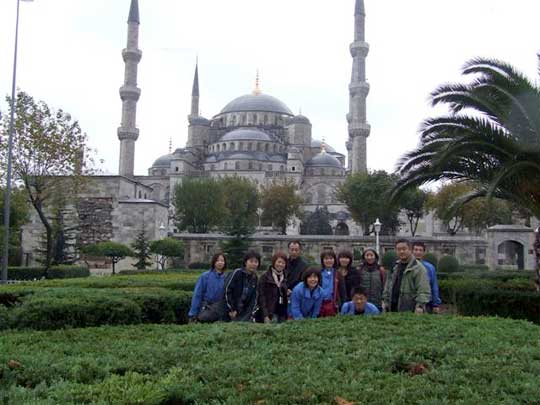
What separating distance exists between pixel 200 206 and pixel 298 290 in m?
35.6

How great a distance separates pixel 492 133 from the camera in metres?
10.7

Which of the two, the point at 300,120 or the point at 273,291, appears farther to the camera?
the point at 300,120

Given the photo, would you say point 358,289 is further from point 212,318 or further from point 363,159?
point 363,159

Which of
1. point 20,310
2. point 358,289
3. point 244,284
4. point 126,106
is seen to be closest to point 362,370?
point 358,289

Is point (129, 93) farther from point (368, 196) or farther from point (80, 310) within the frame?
point (80, 310)

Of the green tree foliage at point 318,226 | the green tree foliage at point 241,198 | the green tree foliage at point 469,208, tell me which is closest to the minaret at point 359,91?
the green tree foliage at point 318,226

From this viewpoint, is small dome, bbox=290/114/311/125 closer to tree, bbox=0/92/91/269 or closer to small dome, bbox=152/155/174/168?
small dome, bbox=152/155/174/168

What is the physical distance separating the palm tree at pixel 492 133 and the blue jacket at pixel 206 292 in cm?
483

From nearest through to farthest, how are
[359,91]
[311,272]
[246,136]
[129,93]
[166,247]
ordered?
[311,272] → [166,247] → [129,93] → [359,91] → [246,136]

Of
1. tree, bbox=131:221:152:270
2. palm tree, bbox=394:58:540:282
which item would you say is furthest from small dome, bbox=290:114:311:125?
palm tree, bbox=394:58:540:282

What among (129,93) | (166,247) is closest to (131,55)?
(129,93)

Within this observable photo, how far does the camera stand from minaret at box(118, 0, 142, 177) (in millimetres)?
47312

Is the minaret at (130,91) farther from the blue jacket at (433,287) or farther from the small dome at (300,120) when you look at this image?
the blue jacket at (433,287)

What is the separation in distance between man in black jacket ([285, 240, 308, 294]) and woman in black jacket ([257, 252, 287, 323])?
1.07 feet
